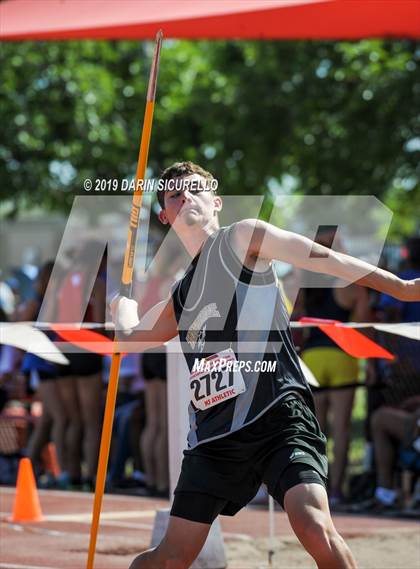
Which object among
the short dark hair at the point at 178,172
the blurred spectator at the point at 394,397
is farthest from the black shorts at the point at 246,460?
the blurred spectator at the point at 394,397

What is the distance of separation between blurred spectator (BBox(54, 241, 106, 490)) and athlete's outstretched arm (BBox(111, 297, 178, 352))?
16.2 feet

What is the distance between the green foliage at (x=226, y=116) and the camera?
1391 cm

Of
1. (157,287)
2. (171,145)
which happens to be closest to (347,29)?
(157,287)

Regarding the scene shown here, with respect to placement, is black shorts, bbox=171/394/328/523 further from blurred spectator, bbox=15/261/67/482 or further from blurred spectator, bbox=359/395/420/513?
blurred spectator, bbox=15/261/67/482

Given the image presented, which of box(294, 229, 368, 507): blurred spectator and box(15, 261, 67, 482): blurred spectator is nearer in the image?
box(294, 229, 368, 507): blurred spectator

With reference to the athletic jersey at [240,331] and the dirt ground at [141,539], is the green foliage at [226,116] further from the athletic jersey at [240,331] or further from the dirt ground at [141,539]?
the athletic jersey at [240,331]

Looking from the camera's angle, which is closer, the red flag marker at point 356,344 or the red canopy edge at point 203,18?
the red flag marker at point 356,344

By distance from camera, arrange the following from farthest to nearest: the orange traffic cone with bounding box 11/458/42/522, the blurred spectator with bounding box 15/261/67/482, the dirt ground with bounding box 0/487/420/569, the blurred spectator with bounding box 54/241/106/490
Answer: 1. the blurred spectator with bounding box 15/261/67/482
2. the blurred spectator with bounding box 54/241/106/490
3. the orange traffic cone with bounding box 11/458/42/522
4. the dirt ground with bounding box 0/487/420/569

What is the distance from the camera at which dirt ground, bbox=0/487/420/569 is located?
699 centimetres

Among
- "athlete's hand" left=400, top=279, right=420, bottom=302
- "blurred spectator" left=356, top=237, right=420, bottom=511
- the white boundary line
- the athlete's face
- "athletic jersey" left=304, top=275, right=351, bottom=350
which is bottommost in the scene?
the white boundary line

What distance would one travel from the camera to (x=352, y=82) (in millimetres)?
14586

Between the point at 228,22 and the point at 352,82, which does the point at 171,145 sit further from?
the point at 228,22

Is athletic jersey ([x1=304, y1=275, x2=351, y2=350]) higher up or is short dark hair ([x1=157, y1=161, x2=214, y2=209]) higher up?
athletic jersey ([x1=304, y1=275, x2=351, y2=350])

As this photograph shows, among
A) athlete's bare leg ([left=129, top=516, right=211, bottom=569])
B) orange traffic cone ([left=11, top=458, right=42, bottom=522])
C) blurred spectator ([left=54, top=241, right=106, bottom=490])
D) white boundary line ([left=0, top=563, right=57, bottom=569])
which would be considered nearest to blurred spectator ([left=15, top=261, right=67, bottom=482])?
blurred spectator ([left=54, top=241, right=106, bottom=490])
